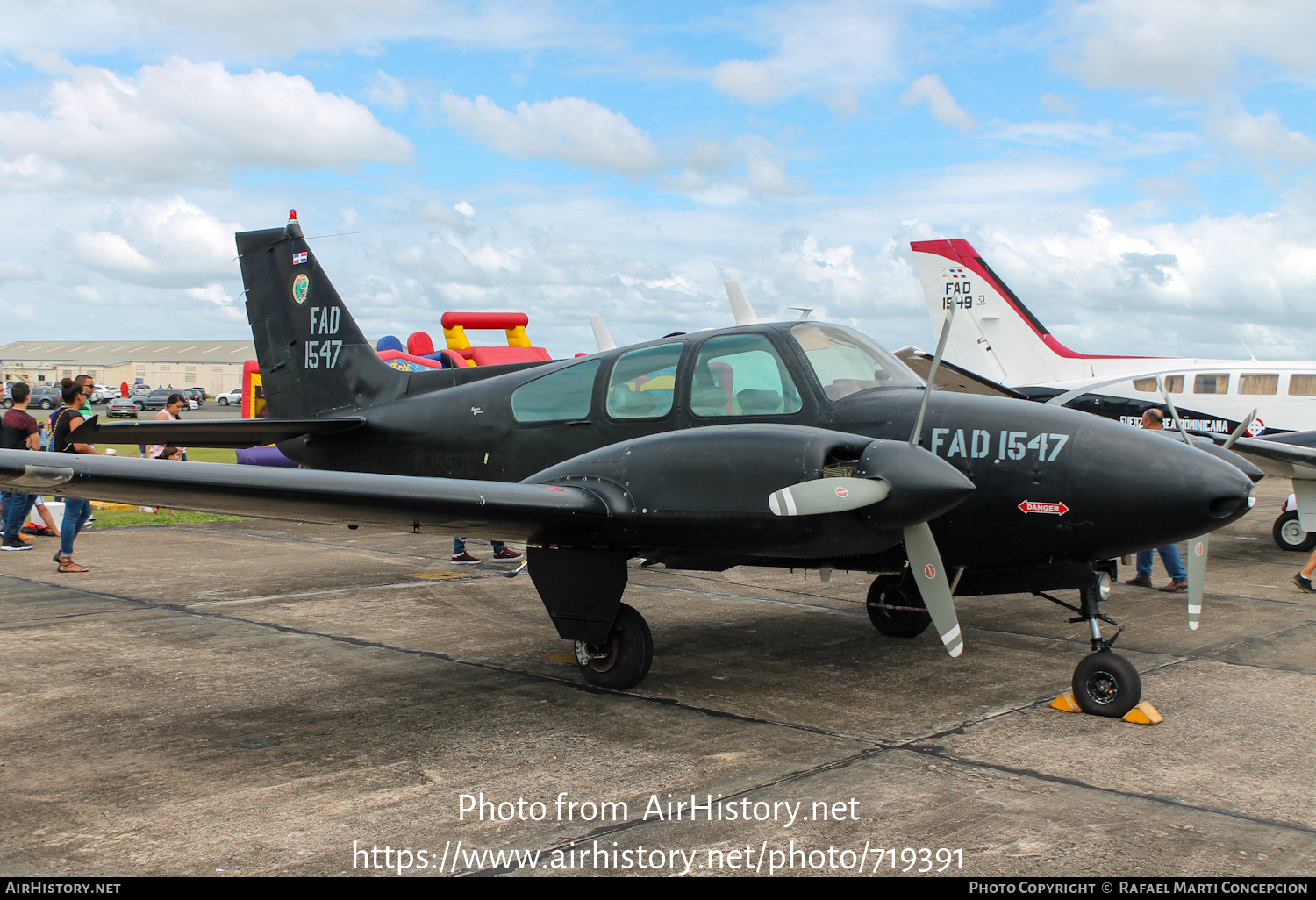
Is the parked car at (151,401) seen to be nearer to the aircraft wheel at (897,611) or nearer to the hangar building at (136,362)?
the hangar building at (136,362)

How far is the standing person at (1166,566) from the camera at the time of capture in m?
9.61

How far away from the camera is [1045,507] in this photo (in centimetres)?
538

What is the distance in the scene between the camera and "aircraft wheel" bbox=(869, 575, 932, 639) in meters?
7.20

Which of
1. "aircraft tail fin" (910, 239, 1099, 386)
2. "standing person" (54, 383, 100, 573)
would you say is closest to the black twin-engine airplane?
"standing person" (54, 383, 100, 573)

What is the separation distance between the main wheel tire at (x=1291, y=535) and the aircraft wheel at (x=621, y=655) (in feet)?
36.9

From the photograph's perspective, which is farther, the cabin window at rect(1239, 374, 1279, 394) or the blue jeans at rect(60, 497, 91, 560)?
the cabin window at rect(1239, 374, 1279, 394)

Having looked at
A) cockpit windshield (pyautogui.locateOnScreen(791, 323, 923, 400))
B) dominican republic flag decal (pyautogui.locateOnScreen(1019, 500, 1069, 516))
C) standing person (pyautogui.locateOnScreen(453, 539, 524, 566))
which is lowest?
standing person (pyautogui.locateOnScreen(453, 539, 524, 566))

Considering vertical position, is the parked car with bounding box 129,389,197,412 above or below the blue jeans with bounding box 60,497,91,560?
above

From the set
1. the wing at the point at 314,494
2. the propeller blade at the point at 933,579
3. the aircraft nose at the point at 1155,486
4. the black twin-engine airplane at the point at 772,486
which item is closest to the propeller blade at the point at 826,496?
the black twin-engine airplane at the point at 772,486

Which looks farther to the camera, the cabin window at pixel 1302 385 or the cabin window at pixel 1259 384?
the cabin window at pixel 1259 384

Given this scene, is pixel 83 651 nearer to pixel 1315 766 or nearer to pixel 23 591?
pixel 23 591

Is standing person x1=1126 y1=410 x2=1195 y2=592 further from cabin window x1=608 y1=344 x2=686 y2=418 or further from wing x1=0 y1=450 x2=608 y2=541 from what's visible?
wing x1=0 y1=450 x2=608 y2=541

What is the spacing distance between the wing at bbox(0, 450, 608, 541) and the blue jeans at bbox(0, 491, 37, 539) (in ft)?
28.3
